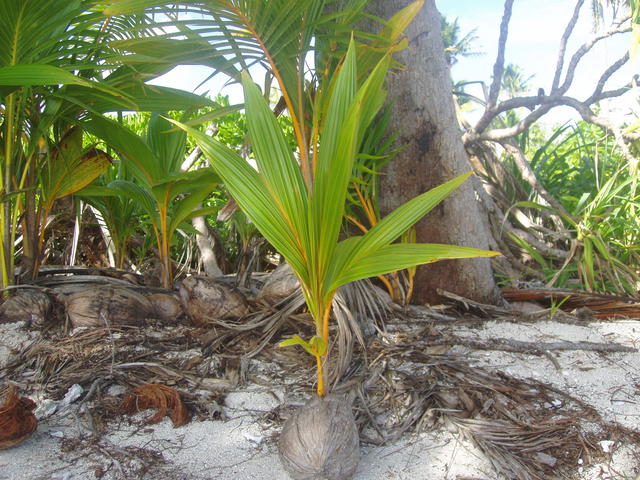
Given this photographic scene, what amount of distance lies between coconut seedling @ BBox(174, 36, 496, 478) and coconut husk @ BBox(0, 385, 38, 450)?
68cm

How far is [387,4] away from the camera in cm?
236

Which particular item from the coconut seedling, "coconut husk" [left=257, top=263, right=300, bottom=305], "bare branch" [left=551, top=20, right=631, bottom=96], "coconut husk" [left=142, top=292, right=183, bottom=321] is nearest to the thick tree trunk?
"coconut husk" [left=257, top=263, right=300, bottom=305]

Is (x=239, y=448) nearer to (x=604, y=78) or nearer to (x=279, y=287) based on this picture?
(x=279, y=287)

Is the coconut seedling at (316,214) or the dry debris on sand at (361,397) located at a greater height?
the coconut seedling at (316,214)

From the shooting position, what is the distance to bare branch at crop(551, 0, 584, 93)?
337 centimetres

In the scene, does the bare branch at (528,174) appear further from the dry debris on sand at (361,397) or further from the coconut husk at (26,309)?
the coconut husk at (26,309)

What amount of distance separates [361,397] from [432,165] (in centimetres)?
117

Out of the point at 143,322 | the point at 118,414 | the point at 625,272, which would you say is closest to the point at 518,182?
the point at 625,272

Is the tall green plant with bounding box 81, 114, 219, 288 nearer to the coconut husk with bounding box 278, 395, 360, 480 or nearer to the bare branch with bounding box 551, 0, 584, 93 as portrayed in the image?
the coconut husk with bounding box 278, 395, 360, 480

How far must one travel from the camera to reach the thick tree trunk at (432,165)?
227 centimetres

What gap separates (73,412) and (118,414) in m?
0.14

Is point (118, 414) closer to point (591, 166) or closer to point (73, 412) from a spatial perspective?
point (73, 412)

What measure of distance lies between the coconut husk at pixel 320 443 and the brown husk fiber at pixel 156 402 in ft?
1.23

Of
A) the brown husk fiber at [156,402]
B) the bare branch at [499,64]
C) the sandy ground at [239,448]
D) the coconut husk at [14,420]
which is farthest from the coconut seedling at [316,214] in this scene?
the bare branch at [499,64]
